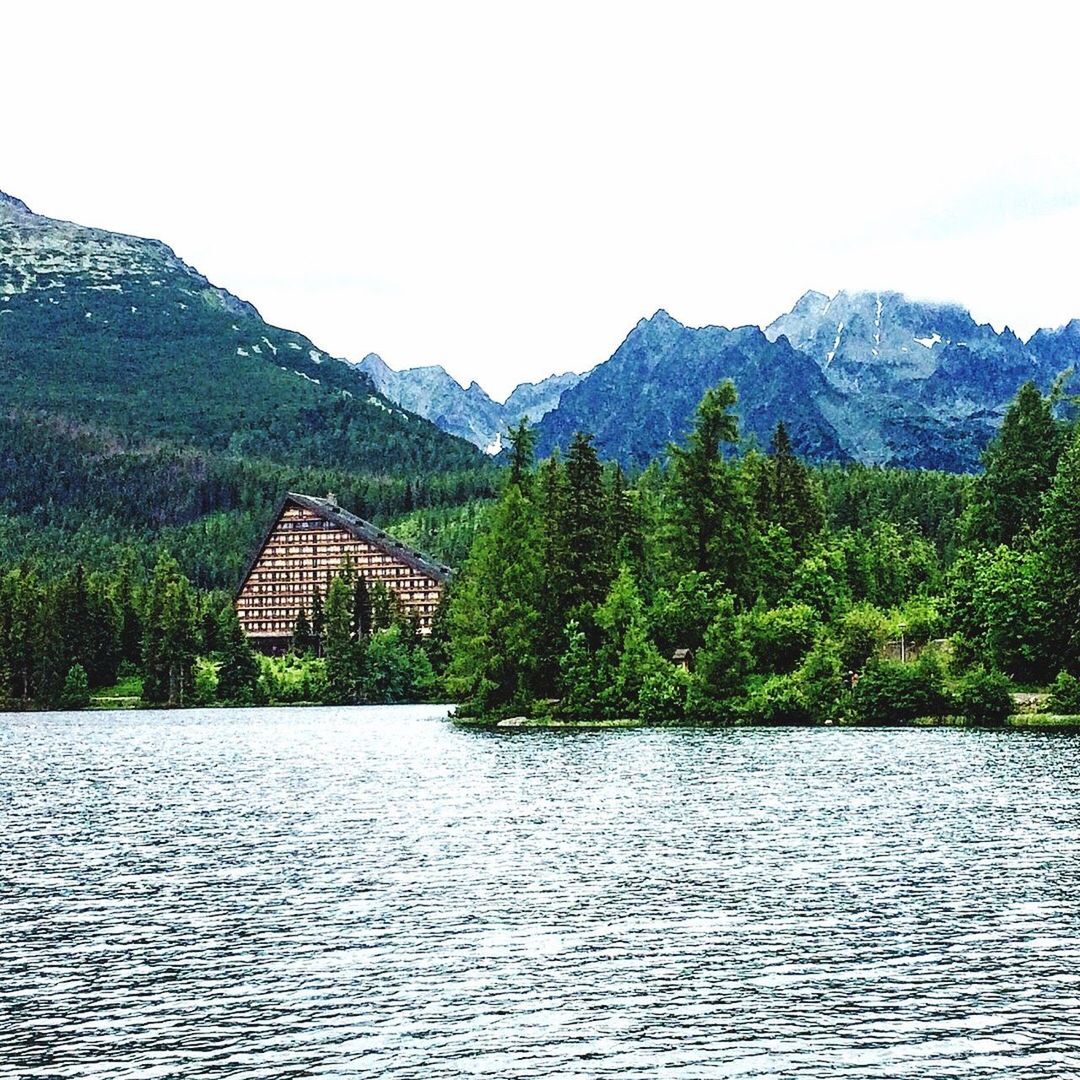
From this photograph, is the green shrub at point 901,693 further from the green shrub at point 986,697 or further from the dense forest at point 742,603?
the green shrub at point 986,697

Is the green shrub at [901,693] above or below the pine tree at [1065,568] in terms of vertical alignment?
below

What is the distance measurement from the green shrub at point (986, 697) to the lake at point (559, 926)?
1025 inches

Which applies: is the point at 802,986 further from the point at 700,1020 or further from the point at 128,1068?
the point at 128,1068

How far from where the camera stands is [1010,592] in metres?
101

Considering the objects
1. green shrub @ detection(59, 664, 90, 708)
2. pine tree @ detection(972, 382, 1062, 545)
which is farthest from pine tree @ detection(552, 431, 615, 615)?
green shrub @ detection(59, 664, 90, 708)

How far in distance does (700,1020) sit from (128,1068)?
1042 cm

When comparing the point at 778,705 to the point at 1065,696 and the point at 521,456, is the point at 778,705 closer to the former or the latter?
the point at 1065,696

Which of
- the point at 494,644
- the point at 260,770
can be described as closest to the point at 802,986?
the point at 260,770

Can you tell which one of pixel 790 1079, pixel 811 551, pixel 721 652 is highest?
pixel 811 551

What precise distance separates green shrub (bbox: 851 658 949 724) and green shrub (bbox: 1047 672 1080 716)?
8304mm

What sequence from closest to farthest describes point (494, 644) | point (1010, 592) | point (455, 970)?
point (455, 970) < point (1010, 592) < point (494, 644)

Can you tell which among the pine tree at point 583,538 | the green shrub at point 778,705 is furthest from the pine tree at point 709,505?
the green shrub at point 778,705

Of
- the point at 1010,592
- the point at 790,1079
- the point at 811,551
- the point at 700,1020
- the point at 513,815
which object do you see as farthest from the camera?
the point at 811,551

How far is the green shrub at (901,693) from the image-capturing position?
327ft
